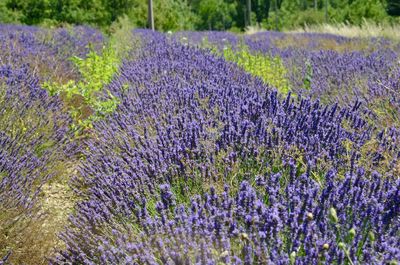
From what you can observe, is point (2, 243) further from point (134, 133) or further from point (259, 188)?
point (259, 188)

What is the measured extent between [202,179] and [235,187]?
0.51ft

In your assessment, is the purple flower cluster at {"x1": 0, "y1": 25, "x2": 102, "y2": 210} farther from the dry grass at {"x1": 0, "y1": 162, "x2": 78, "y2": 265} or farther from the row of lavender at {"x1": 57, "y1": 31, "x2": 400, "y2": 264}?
the row of lavender at {"x1": 57, "y1": 31, "x2": 400, "y2": 264}

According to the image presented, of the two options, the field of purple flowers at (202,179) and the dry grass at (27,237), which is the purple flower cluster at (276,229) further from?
the dry grass at (27,237)

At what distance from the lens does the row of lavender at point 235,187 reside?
5.38ft

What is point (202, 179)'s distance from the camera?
2.22 m

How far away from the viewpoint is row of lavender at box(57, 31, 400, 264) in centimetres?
164

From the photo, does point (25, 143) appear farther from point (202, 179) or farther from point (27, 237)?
point (202, 179)

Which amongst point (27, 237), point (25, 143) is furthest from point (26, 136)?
point (27, 237)

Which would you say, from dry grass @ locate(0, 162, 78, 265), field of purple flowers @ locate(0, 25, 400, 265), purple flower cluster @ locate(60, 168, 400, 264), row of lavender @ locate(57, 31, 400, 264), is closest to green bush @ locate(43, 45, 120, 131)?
field of purple flowers @ locate(0, 25, 400, 265)

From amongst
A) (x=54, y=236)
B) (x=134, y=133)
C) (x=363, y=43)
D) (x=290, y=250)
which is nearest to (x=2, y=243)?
(x=54, y=236)

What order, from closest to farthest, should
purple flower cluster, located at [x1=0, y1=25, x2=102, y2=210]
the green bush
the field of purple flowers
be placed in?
the field of purple flowers → purple flower cluster, located at [x1=0, y1=25, x2=102, y2=210] → the green bush

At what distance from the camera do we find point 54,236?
2.56 m

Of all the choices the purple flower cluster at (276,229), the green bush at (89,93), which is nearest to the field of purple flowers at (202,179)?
the purple flower cluster at (276,229)

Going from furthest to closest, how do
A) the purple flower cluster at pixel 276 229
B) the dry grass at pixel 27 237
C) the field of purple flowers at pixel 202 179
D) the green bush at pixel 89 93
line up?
the green bush at pixel 89 93, the dry grass at pixel 27 237, the field of purple flowers at pixel 202 179, the purple flower cluster at pixel 276 229
